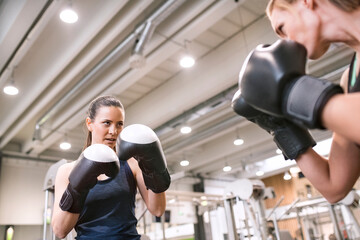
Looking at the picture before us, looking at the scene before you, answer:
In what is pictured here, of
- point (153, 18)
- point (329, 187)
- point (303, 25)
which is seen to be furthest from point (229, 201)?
point (303, 25)

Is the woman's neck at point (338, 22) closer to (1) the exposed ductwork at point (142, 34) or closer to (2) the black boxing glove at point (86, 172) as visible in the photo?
(2) the black boxing glove at point (86, 172)

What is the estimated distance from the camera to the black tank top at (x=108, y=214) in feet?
4.50

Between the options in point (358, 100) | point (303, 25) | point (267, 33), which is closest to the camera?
point (358, 100)

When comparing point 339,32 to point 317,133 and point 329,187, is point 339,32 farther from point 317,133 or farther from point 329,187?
point 317,133

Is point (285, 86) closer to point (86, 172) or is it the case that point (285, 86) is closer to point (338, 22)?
point (338, 22)

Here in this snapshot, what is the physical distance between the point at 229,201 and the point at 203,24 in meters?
2.98

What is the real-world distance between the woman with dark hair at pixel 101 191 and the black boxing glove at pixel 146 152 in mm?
67

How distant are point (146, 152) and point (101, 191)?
33 cm

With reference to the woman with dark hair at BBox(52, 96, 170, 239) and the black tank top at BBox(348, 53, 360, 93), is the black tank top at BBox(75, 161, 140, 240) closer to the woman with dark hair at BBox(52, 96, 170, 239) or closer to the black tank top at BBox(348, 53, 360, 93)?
the woman with dark hair at BBox(52, 96, 170, 239)

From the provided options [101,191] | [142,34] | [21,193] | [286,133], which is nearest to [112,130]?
[101,191]

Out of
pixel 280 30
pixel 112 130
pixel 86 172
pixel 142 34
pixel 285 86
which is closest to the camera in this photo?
pixel 285 86

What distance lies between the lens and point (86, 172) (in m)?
1.26

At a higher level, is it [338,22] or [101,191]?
[338,22]

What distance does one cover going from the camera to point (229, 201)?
5.54 m
